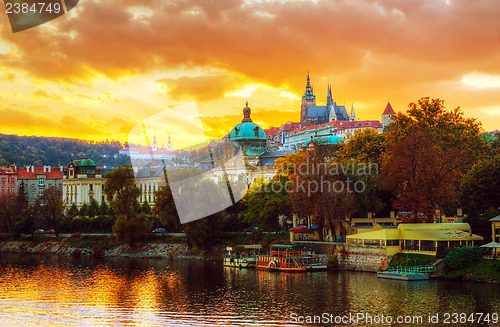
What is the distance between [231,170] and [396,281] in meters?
77.5

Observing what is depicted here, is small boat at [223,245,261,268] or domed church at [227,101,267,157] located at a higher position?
domed church at [227,101,267,157]

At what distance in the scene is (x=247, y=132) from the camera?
135 metres

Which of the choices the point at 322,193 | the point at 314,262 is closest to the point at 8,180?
Result: the point at 322,193

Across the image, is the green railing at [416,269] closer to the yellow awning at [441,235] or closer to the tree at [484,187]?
the yellow awning at [441,235]

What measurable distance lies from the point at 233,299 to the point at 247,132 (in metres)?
93.2

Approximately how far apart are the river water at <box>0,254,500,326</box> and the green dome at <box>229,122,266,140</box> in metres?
74.8

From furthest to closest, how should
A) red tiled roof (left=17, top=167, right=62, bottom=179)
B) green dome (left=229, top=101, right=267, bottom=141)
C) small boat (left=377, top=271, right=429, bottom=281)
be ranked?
red tiled roof (left=17, top=167, right=62, bottom=179) < green dome (left=229, top=101, right=267, bottom=141) < small boat (left=377, top=271, right=429, bottom=281)

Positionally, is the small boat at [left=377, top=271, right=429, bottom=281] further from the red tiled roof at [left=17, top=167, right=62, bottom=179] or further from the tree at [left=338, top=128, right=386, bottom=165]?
the red tiled roof at [left=17, top=167, right=62, bottom=179]

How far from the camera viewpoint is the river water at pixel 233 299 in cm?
3581

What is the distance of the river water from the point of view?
1410 inches

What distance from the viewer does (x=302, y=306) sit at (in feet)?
129

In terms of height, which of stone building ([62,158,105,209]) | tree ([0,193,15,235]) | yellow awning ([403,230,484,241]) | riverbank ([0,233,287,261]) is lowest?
riverbank ([0,233,287,261])

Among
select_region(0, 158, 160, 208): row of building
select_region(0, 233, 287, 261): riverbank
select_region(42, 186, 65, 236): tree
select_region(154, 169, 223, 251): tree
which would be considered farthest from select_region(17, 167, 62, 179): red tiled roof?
select_region(154, 169, 223, 251): tree

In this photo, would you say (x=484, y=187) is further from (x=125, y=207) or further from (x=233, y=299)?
(x=125, y=207)
